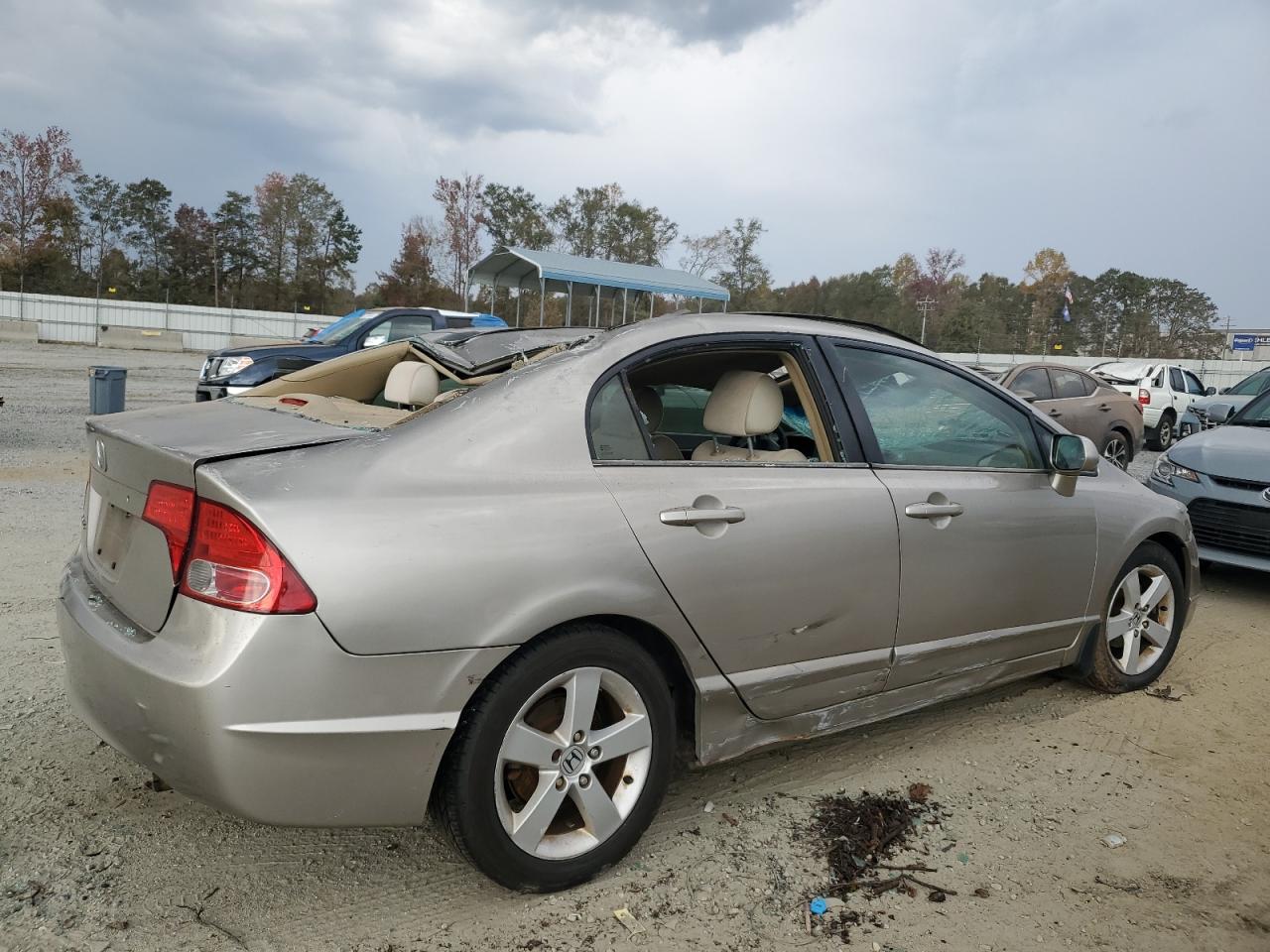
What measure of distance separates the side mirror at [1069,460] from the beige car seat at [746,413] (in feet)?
3.83

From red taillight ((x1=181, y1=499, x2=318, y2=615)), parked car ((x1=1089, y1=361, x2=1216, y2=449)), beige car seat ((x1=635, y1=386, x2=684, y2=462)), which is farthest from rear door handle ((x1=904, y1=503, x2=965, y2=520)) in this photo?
parked car ((x1=1089, y1=361, x2=1216, y2=449))

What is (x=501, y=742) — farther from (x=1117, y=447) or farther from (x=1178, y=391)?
(x=1178, y=391)

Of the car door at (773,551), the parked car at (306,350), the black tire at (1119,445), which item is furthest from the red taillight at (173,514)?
the black tire at (1119,445)

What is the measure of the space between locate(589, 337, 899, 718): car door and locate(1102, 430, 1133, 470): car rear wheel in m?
10.8

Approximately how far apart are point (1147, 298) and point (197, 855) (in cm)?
7462

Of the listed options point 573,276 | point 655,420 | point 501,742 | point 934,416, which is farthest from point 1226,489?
point 573,276

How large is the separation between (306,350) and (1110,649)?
10.1m

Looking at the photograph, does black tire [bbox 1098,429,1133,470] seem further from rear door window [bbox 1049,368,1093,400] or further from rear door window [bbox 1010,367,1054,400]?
rear door window [bbox 1010,367,1054,400]

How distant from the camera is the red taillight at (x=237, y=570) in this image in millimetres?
1978

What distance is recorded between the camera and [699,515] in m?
2.54

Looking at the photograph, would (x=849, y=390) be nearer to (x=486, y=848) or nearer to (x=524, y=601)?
(x=524, y=601)

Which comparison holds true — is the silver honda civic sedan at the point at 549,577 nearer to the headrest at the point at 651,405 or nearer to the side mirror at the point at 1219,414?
the headrest at the point at 651,405

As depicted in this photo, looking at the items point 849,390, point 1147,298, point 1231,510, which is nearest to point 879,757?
point 849,390

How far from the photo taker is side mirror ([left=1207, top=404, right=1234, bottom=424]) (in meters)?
6.99
